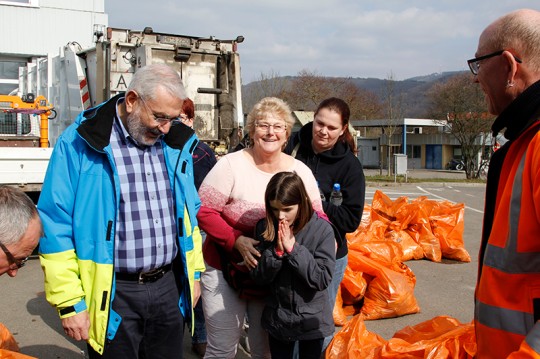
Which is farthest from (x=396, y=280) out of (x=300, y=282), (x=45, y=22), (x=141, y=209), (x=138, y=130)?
(x=45, y=22)

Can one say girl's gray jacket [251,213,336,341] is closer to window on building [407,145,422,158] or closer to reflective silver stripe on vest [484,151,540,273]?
reflective silver stripe on vest [484,151,540,273]

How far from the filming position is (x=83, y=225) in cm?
239

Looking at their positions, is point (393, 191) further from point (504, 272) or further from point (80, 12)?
point (504, 272)

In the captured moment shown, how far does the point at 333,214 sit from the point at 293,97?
36.0m

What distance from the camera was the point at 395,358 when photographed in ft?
10.5

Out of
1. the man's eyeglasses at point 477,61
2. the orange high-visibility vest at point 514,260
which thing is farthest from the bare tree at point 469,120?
the orange high-visibility vest at point 514,260

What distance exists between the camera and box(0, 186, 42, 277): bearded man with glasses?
5.99 ft

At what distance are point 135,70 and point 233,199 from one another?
5324 millimetres

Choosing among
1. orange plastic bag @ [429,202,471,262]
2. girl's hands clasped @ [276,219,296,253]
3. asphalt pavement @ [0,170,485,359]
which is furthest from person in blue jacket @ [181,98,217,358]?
orange plastic bag @ [429,202,471,262]

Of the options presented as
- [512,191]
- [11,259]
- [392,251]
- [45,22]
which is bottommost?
[392,251]

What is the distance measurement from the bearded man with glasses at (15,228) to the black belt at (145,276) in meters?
0.63

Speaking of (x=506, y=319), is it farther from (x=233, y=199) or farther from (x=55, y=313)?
(x=55, y=313)

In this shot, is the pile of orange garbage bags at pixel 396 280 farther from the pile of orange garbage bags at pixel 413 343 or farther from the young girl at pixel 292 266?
the young girl at pixel 292 266

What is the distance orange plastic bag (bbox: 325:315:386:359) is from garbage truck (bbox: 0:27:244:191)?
5008 millimetres
